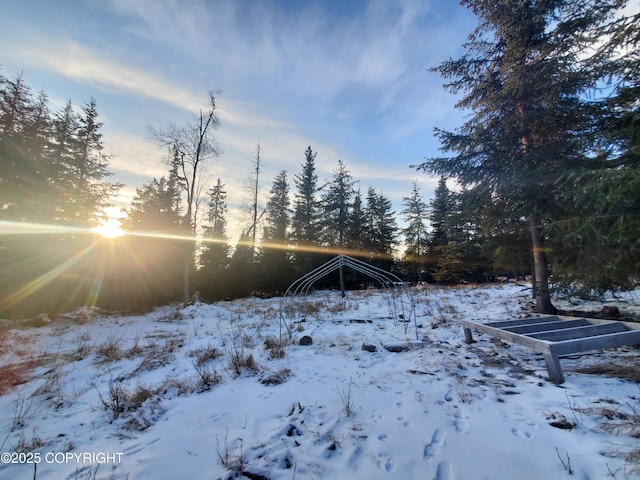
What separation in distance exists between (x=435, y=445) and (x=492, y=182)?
8.17 m

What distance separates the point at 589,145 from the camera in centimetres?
548

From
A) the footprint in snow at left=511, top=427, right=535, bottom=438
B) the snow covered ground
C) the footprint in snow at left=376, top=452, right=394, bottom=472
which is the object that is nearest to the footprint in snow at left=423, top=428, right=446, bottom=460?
Answer: the snow covered ground

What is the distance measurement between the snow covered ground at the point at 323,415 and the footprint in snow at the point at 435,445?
0.01 meters

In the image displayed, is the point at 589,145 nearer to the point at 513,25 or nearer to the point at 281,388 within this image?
the point at 513,25

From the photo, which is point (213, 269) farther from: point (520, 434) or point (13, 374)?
point (520, 434)

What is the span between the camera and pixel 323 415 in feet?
11.4

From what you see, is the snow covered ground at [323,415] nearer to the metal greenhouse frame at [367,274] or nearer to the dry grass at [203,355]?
the dry grass at [203,355]

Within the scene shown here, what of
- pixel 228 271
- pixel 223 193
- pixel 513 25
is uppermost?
pixel 223 193

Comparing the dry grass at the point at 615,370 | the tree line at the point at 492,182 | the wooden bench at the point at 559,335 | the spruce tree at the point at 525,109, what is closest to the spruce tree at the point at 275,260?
the tree line at the point at 492,182

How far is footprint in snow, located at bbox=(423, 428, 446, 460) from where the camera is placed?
2.67 metres

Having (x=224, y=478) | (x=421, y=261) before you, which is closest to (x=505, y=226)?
(x=224, y=478)

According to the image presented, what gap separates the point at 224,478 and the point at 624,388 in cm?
516

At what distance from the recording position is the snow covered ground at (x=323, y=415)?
256 centimetres
